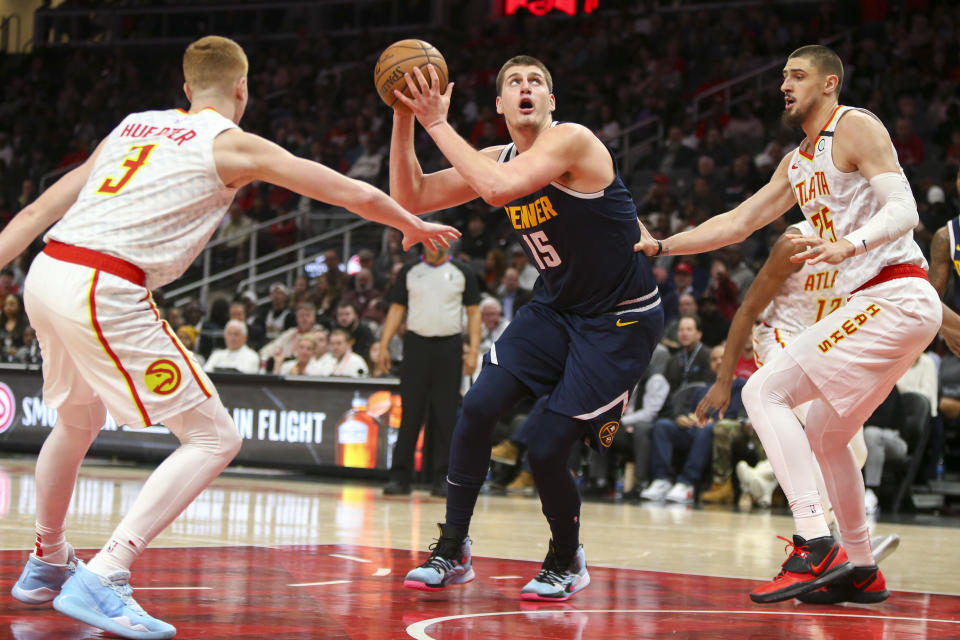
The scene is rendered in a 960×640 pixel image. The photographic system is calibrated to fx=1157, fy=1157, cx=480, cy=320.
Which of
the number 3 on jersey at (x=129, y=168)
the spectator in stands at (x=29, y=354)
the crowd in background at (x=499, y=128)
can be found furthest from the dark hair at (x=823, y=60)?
the spectator in stands at (x=29, y=354)

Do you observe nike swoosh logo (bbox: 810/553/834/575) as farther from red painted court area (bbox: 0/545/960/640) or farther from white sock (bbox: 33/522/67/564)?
white sock (bbox: 33/522/67/564)

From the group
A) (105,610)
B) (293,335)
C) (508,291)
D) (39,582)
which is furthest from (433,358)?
(105,610)

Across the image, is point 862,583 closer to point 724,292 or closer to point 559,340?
point 559,340

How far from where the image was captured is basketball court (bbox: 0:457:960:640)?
154 inches

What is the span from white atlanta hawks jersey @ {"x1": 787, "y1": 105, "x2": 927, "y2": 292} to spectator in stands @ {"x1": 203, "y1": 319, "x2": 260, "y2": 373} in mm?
8458

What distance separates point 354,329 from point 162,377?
891 cm

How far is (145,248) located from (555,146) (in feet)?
5.15

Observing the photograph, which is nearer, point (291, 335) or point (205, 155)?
point (205, 155)

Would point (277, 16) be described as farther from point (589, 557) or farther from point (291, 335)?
point (589, 557)

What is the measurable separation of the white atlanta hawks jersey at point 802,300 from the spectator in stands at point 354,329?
686cm

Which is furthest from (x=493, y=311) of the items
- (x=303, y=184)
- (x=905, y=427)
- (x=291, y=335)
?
(x=303, y=184)

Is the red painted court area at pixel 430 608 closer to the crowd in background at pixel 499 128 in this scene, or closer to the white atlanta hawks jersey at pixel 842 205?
the white atlanta hawks jersey at pixel 842 205

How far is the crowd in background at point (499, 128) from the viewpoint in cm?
1264

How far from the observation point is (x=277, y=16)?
2456cm
